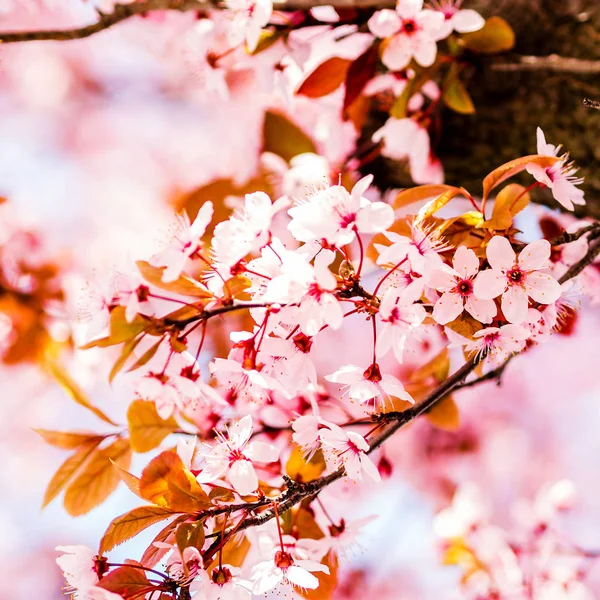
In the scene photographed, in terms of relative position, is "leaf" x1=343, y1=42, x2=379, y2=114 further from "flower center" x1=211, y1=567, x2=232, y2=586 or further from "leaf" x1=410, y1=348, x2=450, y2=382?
"flower center" x1=211, y1=567, x2=232, y2=586

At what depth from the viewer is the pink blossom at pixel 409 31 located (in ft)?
2.51

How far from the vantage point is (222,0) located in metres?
0.85

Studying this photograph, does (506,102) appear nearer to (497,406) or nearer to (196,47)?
(196,47)

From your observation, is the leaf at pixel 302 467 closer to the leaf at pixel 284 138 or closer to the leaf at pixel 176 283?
the leaf at pixel 176 283

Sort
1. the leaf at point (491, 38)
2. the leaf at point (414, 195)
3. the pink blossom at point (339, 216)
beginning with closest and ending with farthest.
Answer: the pink blossom at point (339, 216), the leaf at point (414, 195), the leaf at point (491, 38)

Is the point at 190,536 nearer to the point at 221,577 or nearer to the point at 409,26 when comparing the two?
the point at 221,577

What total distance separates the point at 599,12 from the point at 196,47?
23.9 inches

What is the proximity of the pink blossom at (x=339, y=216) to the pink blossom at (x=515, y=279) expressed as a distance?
0.10 m

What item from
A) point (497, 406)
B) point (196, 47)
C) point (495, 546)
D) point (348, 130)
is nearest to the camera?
point (196, 47)

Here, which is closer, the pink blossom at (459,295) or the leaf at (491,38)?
the pink blossom at (459,295)

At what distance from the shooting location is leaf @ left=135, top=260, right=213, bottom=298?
0.59m

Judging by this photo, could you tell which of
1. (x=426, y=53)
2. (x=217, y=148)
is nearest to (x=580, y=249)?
(x=426, y=53)

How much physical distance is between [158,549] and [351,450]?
19cm

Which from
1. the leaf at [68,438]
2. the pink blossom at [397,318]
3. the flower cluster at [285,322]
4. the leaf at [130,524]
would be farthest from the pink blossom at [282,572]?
the leaf at [68,438]
